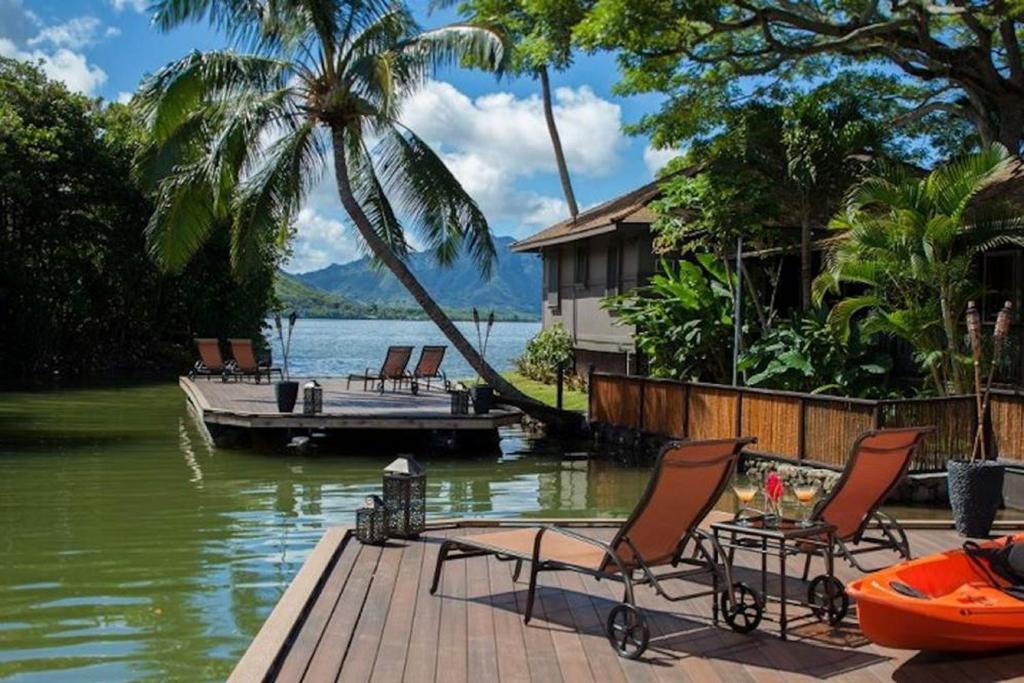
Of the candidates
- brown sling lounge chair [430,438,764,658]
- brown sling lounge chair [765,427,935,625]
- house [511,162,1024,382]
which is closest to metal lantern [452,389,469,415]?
house [511,162,1024,382]

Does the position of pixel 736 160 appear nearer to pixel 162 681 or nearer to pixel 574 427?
pixel 574 427

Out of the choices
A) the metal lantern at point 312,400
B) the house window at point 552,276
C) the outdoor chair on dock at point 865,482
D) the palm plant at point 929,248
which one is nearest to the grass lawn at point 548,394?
the house window at point 552,276

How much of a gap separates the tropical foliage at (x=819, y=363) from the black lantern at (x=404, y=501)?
Result: 931 centimetres

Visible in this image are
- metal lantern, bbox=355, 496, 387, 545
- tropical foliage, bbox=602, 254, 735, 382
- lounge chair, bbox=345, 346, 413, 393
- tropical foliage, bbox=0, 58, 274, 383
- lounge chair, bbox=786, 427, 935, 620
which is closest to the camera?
lounge chair, bbox=786, 427, 935, 620

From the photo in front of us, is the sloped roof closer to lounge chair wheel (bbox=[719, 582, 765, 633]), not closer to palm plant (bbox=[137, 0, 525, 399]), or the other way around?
palm plant (bbox=[137, 0, 525, 399])

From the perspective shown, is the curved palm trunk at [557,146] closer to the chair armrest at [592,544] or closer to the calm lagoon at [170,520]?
the calm lagoon at [170,520]

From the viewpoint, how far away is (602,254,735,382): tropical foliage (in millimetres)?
18891

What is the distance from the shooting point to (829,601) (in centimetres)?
584

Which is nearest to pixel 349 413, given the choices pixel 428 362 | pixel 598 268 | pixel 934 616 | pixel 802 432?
pixel 428 362

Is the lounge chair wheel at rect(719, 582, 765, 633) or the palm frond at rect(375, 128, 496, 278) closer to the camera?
the lounge chair wheel at rect(719, 582, 765, 633)

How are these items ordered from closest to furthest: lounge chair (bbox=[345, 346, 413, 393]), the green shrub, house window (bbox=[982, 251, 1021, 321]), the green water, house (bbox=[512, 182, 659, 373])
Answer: the green water → house window (bbox=[982, 251, 1021, 321]) → lounge chair (bbox=[345, 346, 413, 393]) → house (bbox=[512, 182, 659, 373]) → the green shrub

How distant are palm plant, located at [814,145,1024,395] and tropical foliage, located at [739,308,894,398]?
1441 mm

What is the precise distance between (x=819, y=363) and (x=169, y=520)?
9.83 metres

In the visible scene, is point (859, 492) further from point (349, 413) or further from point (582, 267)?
point (582, 267)
